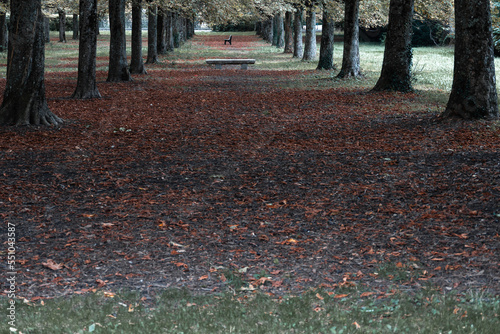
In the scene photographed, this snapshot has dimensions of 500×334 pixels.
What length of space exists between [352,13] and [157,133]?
1205 cm

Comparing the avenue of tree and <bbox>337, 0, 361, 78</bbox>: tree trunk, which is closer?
the avenue of tree

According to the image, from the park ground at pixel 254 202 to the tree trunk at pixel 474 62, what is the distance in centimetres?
46

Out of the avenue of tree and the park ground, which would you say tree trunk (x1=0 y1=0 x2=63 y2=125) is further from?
the park ground

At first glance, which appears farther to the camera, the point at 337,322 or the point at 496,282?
the point at 496,282

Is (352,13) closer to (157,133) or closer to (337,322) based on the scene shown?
(157,133)

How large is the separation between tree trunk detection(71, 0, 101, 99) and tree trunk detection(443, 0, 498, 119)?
8.67 metres

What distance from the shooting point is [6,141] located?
10414 mm

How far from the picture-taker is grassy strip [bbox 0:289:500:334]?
3965 mm

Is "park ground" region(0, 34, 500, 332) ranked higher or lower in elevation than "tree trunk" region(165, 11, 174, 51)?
lower

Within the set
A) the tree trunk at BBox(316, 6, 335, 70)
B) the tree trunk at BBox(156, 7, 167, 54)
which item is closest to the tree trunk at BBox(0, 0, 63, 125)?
the tree trunk at BBox(316, 6, 335, 70)

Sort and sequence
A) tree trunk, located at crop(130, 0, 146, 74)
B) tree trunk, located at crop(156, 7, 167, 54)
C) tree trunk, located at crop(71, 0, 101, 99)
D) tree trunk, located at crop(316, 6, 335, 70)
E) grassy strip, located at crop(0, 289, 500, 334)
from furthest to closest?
tree trunk, located at crop(156, 7, 167, 54) → tree trunk, located at crop(316, 6, 335, 70) → tree trunk, located at crop(130, 0, 146, 74) → tree trunk, located at crop(71, 0, 101, 99) → grassy strip, located at crop(0, 289, 500, 334)

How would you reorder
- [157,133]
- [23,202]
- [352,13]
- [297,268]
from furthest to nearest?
[352,13] → [157,133] → [23,202] → [297,268]

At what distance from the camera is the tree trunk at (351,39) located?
2108 cm

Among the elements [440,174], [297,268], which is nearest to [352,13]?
[440,174]
